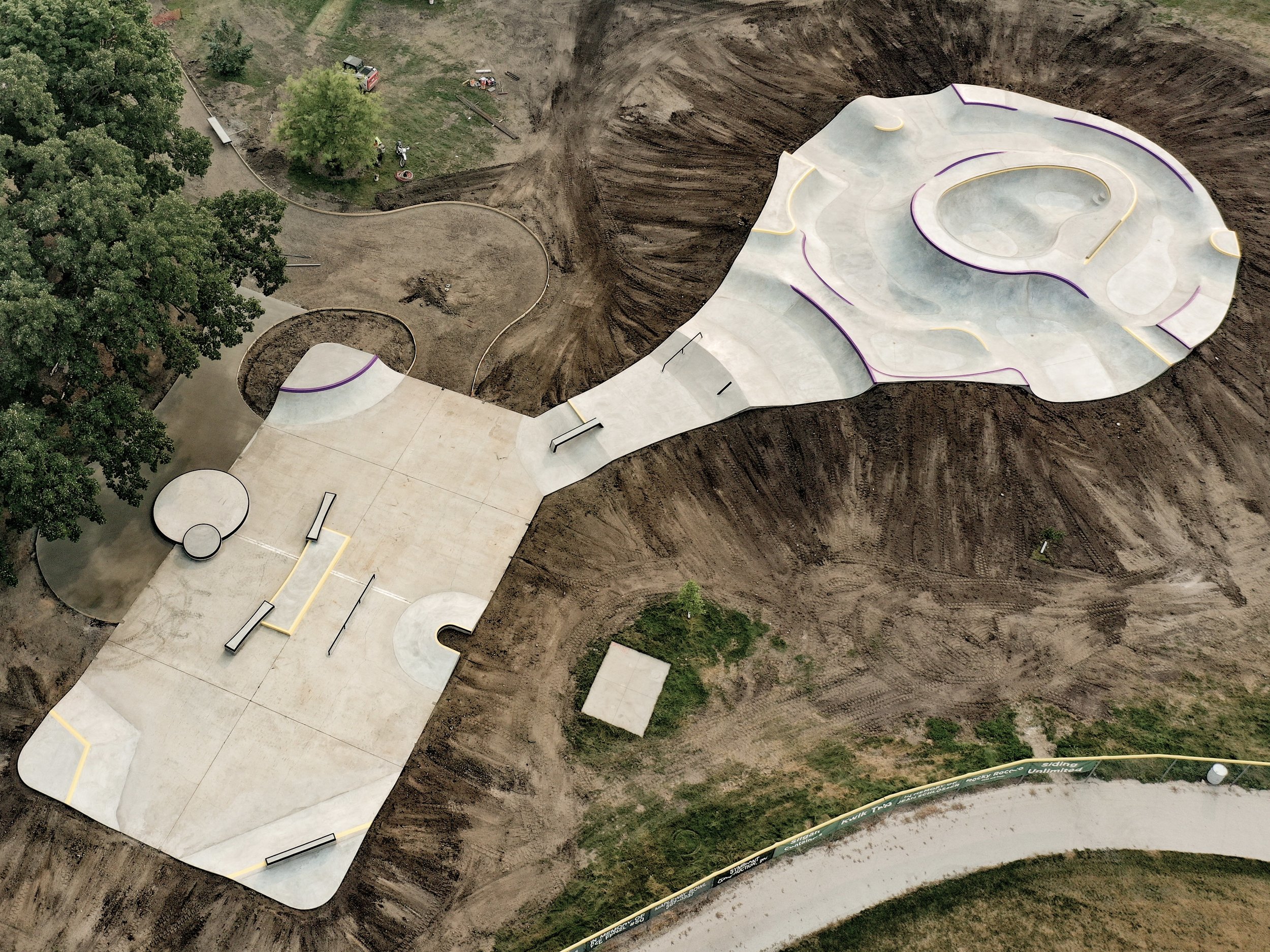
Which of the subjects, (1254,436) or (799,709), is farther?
(1254,436)

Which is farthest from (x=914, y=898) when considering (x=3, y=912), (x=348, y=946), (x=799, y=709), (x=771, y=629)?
(x=3, y=912)

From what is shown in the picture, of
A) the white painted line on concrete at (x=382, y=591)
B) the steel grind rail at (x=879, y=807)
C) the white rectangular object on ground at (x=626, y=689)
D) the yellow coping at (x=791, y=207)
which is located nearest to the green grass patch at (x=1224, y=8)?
the yellow coping at (x=791, y=207)

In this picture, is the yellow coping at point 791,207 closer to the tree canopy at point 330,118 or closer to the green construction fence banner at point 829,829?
the tree canopy at point 330,118

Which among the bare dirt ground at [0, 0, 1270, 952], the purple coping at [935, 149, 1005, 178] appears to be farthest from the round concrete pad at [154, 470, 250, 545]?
the purple coping at [935, 149, 1005, 178]

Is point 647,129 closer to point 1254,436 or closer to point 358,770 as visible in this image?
point 1254,436

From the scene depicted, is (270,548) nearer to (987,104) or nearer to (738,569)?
(738,569)

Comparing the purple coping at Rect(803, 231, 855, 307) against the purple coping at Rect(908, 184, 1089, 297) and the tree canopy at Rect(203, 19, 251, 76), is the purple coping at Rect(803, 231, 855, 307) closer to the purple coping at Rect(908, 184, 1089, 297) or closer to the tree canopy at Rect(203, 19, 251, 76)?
the purple coping at Rect(908, 184, 1089, 297)

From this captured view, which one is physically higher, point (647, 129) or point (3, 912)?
point (647, 129)

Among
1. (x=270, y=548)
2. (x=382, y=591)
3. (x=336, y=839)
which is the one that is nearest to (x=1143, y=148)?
(x=382, y=591)
